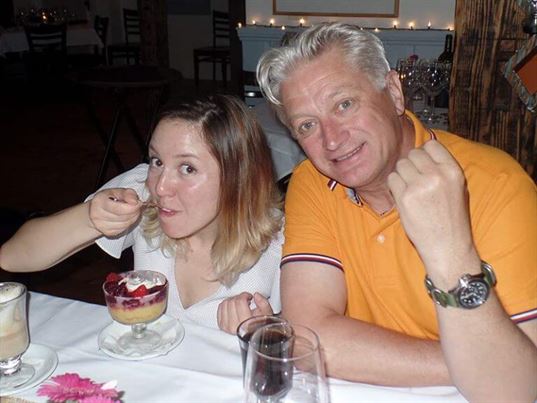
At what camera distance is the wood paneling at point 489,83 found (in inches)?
98.2

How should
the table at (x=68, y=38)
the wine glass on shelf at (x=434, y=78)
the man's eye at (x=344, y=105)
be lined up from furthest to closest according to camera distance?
the table at (x=68, y=38) < the wine glass on shelf at (x=434, y=78) < the man's eye at (x=344, y=105)

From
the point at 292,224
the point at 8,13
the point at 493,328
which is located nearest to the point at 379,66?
the point at 292,224

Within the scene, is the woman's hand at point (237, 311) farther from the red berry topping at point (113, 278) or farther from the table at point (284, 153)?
the table at point (284, 153)

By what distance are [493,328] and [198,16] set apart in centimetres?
1023

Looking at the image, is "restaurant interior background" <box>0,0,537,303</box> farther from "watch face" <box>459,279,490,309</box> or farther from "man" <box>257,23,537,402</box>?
"watch face" <box>459,279,490,309</box>

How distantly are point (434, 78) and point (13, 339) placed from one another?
2.70m

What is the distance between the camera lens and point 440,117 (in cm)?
333

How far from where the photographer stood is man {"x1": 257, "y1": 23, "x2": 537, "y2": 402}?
3.26 ft

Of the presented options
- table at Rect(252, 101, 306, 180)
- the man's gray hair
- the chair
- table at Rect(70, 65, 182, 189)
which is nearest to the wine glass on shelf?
table at Rect(252, 101, 306, 180)

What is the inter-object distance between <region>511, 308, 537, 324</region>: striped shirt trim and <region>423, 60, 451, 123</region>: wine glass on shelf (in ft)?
7.30

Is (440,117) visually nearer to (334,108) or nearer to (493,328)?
(334,108)

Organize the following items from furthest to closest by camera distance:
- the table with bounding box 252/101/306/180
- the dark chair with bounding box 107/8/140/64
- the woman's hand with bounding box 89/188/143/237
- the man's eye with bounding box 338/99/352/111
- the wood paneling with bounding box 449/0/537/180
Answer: the dark chair with bounding box 107/8/140/64 < the table with bounding box 252/101/306/180 < the wood paneling with bounding box 449/0/537/180 < the woman's hand with bounding box 89/188/143/237 < the man's eye with bounding box 338/99/352/111

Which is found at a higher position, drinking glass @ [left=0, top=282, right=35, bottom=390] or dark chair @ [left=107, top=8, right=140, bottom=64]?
dark chair @ [left=107, top=8, right=140, bottom=64]

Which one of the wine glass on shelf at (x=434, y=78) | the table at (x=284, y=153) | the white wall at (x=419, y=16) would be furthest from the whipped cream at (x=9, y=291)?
the white wall at (x=419, y=16)
